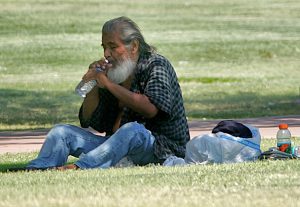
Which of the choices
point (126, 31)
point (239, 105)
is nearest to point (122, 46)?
point (126, 31)

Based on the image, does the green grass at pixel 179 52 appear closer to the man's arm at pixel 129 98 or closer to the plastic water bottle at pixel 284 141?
the plastic water bottle at pixel 284 141

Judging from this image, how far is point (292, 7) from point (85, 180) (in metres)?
35.3

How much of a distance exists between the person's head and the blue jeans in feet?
1.51

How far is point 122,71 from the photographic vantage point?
31.9 ft

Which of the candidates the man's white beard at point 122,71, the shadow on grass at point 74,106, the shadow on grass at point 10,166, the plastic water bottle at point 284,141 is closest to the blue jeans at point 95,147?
the man's white beard at point 122,71

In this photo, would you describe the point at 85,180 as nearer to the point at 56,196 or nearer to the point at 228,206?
the point at 56,196

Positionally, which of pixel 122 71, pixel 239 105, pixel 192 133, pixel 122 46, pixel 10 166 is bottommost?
pixel 239 105

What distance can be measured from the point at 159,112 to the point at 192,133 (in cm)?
514

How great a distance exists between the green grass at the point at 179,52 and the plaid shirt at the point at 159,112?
7.55m

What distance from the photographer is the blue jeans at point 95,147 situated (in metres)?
9.53

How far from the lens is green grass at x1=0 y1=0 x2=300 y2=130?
68.4 feet

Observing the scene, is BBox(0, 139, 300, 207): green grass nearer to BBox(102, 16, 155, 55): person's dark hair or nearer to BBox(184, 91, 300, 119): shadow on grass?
BBox(102, 16, 155, 55): person's dark hair

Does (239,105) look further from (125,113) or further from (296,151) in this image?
(125,113)

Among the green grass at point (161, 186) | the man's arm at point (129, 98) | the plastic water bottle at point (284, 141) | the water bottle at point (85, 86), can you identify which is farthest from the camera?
the plastic water bottle at point (284, 141)
